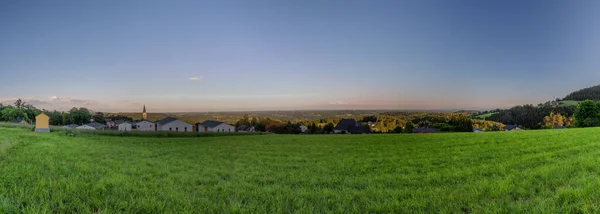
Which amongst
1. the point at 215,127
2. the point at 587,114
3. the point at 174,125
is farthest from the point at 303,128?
the point at 587,114

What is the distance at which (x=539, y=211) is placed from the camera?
293 centimetres

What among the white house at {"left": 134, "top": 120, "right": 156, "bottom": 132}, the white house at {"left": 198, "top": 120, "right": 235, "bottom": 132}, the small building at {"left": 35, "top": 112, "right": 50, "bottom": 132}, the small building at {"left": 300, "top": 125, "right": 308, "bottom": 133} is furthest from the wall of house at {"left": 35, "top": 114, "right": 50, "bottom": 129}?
the white house at {"left": 198, "top": 120, "right": 235, "bottom": 132}

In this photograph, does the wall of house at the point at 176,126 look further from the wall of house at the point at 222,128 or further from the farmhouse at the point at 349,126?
the farmhouse at the point at 349,126

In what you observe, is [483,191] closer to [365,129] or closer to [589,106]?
[589,106]

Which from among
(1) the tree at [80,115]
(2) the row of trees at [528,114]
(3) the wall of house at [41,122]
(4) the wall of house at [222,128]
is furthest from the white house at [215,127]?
(2) the row of trees at [528,114]

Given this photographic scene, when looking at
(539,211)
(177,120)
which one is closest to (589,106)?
(539,211)

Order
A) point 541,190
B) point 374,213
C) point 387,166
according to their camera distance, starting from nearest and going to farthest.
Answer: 1. point 374,213
2. point 541,190
3. point 387,166

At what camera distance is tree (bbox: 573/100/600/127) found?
31.2 metres

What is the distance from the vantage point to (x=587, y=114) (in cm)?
3238

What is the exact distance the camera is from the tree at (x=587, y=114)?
3120 cm

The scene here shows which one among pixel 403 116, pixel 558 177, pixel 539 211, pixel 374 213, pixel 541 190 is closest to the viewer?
pixel 539 211

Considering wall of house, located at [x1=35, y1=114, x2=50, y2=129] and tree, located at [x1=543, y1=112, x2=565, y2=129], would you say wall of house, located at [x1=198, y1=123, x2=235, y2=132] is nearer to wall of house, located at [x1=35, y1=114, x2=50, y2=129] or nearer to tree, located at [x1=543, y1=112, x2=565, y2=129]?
wall of house, located at [x1=35, y1=114, x2=50, y2=129]

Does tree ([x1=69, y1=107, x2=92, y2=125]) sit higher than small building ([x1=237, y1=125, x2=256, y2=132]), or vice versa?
tree ([x1=69, y1=107, x2=92, y2=125])

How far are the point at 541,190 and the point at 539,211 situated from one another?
105 centimetres
